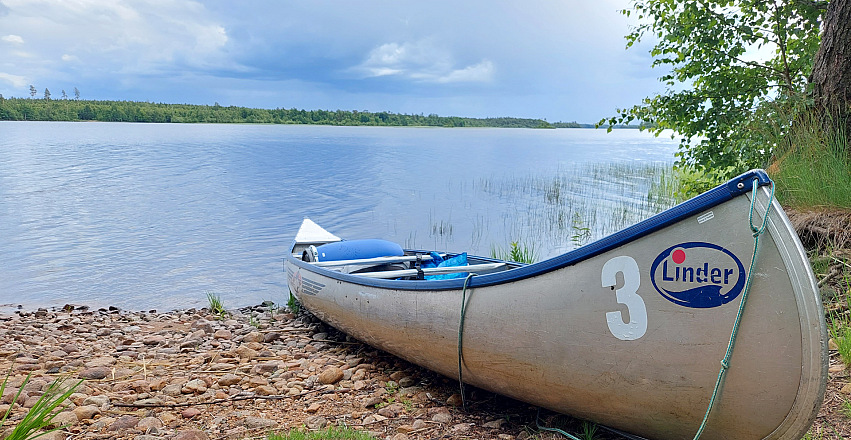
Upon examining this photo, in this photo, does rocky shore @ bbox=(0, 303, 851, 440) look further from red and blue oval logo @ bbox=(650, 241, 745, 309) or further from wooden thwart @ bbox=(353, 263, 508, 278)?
red and blue oval logo @ bbox=(650, 241, 745, 309)

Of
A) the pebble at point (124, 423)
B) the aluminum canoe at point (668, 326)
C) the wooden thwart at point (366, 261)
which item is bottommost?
the pebble at point (124, 423)

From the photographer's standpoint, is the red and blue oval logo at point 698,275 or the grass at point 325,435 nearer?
the red and blue oval logo at point 698,275

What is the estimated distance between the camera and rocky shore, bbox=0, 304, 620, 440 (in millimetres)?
3400

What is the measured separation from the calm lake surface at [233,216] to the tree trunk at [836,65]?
5.38 meters

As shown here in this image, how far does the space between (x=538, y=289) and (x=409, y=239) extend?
958 centimetres

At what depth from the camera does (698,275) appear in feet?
8.36

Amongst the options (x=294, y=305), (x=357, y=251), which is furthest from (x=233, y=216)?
(x=357, y=251)

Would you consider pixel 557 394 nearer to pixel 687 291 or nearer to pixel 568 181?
pixel 687 291

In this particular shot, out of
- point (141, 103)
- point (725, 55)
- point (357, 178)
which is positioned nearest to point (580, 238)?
point (725, 55)

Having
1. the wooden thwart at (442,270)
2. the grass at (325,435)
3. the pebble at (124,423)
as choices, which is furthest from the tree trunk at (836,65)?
the pebble at (124,423)

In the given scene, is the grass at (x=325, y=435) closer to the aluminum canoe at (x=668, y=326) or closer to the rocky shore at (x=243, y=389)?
the rocky shore at (x=243, y=389)

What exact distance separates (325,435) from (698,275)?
206 cm

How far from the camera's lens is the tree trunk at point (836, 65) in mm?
4926

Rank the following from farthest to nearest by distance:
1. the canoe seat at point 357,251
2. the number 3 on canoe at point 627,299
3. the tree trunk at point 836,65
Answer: the canoe seat at point 357,251, the tree trunk at point 836,65, the number 3 on canoe at point 627,299
